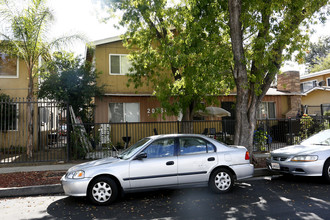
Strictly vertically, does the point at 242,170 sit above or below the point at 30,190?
above

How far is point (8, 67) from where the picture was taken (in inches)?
566

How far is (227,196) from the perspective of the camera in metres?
6.10

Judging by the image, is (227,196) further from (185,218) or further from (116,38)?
(116,38)

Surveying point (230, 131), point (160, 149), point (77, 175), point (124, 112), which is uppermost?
point (124, 112)

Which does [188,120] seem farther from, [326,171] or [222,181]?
[326,171]

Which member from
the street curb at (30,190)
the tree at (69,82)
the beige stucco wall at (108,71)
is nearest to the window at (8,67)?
the tree at (69,82)

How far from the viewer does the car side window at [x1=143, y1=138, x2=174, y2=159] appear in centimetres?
605

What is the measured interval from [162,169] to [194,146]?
0.98 metres

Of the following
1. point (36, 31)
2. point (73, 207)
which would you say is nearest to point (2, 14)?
point (36, 31)

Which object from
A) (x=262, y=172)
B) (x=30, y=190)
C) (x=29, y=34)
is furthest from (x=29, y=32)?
(x=262, y=172)

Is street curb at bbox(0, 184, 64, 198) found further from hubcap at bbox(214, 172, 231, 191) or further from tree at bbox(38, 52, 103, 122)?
tree at bbox(38, 52, 103, 122)

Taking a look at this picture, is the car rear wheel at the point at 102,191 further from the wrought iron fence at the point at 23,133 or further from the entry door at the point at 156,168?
the wrought iron fence at the point at 23,133

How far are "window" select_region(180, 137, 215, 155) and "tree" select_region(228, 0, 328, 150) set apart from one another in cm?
305

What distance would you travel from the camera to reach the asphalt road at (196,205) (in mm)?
4891
